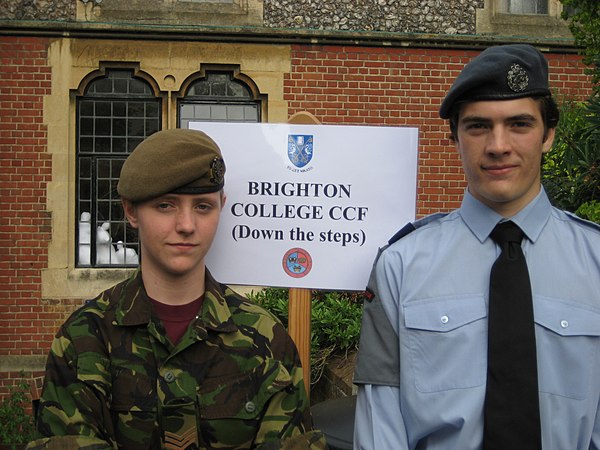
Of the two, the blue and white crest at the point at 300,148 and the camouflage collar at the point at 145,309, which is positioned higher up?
the blue and white crest at the point at 300,148

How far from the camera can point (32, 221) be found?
8188 mm

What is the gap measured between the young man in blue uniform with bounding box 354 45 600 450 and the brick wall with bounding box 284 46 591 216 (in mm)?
6491

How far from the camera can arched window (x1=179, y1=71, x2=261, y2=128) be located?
8531 mm

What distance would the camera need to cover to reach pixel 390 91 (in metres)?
8.49

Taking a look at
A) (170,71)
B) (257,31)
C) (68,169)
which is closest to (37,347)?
(68,169)

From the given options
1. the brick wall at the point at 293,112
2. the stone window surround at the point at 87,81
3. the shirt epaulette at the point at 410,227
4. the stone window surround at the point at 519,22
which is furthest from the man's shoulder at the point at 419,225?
the stone window surround at the point at 519,22

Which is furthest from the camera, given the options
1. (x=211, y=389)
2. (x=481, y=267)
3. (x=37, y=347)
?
(x=37, y=347)

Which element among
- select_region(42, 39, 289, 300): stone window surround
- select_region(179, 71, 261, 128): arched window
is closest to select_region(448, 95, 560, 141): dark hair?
select_region(42, 39, 289, 300): stone window surround

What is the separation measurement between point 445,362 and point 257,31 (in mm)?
6914

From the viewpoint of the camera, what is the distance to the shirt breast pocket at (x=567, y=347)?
6.02 ft

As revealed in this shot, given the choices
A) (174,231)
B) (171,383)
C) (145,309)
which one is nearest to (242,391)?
(171,383)

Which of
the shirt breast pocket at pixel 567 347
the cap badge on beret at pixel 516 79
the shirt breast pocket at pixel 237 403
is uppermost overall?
the cap badge on beret at pixel 516 79

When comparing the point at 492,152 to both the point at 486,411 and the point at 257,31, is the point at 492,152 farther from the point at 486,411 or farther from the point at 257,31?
the point at 257,31

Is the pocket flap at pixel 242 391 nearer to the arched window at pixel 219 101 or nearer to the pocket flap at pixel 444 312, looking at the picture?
the pocket flap at pixel 444 312
